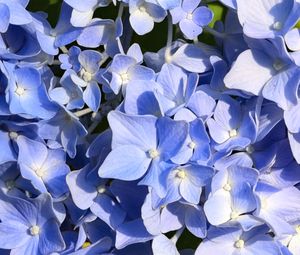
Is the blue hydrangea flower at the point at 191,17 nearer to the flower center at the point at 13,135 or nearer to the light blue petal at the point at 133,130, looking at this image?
the light blue petal at the point at 133,130

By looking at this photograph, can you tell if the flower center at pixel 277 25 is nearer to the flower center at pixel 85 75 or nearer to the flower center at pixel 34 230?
the flower center at pixel 85 75

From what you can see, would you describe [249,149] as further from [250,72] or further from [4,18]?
[4,18]

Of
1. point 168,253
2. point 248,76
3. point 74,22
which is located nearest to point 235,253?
point 168,253

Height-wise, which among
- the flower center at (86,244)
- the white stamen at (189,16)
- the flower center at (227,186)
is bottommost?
the flower center at (86,244)

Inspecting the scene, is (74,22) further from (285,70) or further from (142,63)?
(285,70)

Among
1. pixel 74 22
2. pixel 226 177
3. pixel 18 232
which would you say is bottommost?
pixel 18 232

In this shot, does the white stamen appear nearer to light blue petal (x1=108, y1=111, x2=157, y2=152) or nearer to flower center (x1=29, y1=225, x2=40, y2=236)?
light blue petal (x1=108, y1=111, x2=157, y2=152)

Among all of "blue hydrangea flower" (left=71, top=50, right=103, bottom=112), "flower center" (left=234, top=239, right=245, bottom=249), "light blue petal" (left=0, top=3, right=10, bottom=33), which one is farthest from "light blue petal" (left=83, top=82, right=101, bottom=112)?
"flower center" (left=234, top=239, right=245, bottom=249)

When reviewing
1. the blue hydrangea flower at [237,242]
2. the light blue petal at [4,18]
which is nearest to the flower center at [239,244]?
the blue hydrangea flower at [237,242]

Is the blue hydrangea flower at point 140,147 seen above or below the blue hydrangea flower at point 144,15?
below
